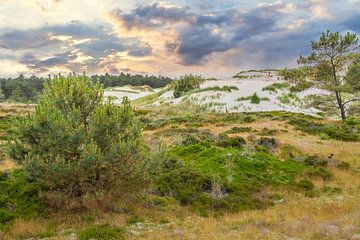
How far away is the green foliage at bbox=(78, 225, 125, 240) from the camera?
10290mm

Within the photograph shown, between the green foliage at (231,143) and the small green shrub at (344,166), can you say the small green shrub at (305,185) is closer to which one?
the small green shrub at (344,166)

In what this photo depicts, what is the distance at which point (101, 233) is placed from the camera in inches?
411

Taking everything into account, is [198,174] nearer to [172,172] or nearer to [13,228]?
[172,172]

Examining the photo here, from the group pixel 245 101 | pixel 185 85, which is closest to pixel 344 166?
pixel 245 101

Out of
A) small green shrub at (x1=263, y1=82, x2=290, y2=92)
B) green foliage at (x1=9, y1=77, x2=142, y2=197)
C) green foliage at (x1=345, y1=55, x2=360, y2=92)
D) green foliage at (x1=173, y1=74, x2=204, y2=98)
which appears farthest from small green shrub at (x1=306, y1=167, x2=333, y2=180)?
green foliage at (x1=173, y1=74, x2=204, y2=98)

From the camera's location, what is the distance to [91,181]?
13578mm

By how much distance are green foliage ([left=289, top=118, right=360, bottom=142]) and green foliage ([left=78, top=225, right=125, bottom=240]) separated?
25.5m

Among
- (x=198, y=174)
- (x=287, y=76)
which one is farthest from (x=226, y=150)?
(x=287, y=76)

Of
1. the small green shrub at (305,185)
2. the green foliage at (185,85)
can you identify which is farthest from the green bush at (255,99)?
the small green shrub at (305,185)

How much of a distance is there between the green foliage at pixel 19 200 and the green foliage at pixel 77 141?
0.66 meters

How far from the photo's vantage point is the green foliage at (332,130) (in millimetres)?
31453

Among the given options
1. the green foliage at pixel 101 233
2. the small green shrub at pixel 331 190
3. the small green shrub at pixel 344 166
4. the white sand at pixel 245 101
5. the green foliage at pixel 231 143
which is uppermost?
the white sand at pixel 245 101

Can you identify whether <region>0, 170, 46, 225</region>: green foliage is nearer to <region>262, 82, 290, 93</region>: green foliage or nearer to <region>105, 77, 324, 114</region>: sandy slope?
<region>105, 77, 324, 114</region>: sandy slope

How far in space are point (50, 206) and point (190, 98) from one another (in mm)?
55133
